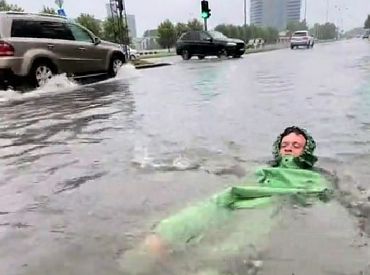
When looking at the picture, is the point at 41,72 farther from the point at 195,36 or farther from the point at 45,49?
the point at 195,36

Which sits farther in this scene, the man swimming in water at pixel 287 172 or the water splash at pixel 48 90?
the water splash at pixel 48 90

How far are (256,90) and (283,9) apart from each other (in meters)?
126

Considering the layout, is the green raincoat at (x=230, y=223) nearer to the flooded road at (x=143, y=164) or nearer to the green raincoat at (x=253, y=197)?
the green raincoat at (x=253, y=197)

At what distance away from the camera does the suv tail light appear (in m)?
12.5

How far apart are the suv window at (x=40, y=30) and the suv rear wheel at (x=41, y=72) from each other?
74 centimetres

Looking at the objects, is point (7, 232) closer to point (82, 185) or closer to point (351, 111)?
point (82, 185)

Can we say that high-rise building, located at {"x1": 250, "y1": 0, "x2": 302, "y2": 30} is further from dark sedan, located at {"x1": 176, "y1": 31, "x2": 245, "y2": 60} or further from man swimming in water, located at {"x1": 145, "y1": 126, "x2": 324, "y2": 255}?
man swimming in water, located at {"x1": 145, "y1": 126, "x2": 324, "y2": 255}

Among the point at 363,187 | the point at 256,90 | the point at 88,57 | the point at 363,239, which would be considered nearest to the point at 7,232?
the point at 363,239

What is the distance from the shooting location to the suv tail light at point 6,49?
41.1 feet

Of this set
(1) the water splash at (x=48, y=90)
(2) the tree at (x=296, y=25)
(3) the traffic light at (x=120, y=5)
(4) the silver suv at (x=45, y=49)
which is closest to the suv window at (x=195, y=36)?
(3) the traffic light at (x=120, y=5)

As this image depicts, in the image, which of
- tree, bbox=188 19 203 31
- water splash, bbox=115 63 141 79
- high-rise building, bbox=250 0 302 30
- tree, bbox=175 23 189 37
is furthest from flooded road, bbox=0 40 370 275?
high-rise building, bbox=250 0 302 30

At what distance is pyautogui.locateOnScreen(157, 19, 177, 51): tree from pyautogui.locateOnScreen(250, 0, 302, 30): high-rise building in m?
65.9

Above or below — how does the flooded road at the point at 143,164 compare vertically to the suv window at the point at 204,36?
above

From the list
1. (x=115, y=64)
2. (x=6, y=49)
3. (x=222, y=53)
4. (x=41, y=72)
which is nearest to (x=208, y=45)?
(x=222, y=53)
